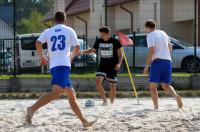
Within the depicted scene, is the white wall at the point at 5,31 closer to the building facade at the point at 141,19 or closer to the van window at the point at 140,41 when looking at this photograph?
the building facade at the point at 141,19

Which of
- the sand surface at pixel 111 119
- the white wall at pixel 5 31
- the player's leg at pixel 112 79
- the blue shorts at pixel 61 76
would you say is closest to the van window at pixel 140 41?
the white wall at pixel 5 31

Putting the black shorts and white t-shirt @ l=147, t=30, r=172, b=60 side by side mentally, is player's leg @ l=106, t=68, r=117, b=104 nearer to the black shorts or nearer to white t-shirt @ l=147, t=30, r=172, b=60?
the black shorts

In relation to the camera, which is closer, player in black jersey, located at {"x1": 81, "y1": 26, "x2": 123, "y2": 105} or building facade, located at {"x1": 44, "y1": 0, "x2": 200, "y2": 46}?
player in black jersey, located at {"x1": 81, "y1": 26, "x2": 123, "y2": 105}

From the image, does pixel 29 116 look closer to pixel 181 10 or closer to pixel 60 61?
pixel 60 61

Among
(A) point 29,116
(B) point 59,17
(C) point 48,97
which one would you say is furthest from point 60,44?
(A) point 29,116

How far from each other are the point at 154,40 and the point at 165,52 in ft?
1.22

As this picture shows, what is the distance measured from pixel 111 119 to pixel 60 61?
164 centimetres

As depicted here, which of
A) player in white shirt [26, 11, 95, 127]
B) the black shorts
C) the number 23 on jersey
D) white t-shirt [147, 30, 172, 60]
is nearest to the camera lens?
player in white shirt [26, 11, 95, 127]

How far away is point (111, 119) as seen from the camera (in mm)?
11055

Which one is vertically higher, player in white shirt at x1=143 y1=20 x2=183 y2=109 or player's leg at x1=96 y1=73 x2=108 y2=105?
player in white shirt at x1=143 y1=20 x2=183 y2=109

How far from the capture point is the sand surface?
999cm

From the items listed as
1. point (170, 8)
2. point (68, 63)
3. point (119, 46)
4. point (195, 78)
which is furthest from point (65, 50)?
point (170, 8)

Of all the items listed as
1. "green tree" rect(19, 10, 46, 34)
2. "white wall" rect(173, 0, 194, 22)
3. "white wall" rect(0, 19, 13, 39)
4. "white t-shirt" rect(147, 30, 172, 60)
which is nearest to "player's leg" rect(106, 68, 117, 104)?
Result: "white t-shirt" rect(147, 30, 172, 60)

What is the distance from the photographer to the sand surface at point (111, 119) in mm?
9992
